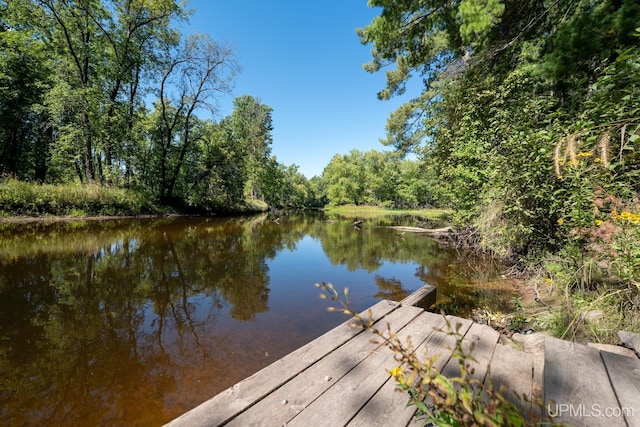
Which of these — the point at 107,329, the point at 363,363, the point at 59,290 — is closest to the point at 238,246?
the point at 59,290

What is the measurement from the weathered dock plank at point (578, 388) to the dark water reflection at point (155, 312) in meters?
2.76

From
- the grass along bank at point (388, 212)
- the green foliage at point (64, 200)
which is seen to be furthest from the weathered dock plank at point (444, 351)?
the grass along bank at point (388, 212)

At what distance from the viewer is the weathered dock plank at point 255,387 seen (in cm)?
145

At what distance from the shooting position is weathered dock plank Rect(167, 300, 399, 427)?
1.45 metres

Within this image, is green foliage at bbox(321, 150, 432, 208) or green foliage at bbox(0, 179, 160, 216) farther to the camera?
green foliage at bbox(321, 150, 432, 208)

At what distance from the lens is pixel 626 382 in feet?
4.25

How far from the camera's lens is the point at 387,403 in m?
1.61

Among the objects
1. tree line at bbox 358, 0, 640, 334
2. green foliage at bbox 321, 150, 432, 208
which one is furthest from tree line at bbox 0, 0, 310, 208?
green foliage at bbox 321, 150, 432, 208

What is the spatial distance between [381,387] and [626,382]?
3.99 ft

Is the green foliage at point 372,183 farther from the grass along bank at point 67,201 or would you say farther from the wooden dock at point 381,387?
the wooden dock at point 381,387

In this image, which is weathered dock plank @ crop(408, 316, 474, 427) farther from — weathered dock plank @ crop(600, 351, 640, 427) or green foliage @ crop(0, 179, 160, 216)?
green foliage @ crop(0, 179, 160, 216)

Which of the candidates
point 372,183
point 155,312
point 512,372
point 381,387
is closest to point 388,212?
point 372,183

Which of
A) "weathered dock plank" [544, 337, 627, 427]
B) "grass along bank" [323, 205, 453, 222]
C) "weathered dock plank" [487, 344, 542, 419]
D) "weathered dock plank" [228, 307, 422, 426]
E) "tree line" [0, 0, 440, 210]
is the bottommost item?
"grass along bank" [323, 205, 453, 222]

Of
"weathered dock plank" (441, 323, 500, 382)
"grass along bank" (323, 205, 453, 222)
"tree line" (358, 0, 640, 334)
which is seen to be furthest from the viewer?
"grass along bank" (323, 205, 453, 222)
